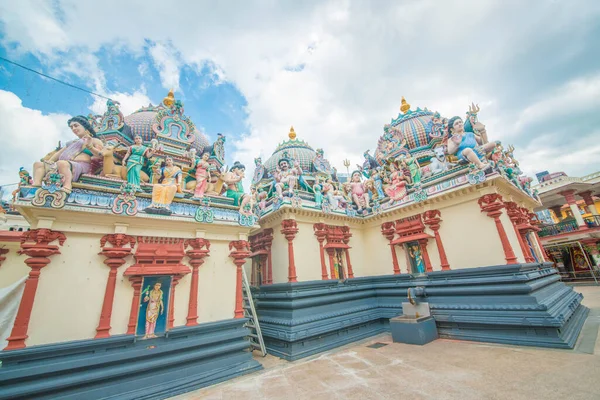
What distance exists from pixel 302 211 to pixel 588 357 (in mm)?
9637

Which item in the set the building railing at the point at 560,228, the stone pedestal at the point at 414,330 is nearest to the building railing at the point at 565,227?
the building railing at the point at 560,228

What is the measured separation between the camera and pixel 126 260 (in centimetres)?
682

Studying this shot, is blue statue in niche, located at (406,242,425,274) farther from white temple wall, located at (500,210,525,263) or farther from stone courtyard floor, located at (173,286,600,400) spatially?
stone courtyard floor, located at (173,286,600,400)

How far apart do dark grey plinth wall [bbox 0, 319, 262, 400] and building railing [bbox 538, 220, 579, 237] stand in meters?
31.5

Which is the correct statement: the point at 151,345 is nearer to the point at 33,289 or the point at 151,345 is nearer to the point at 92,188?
the point at 33,289

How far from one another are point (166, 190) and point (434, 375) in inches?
349

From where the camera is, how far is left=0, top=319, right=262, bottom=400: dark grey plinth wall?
5.12 m

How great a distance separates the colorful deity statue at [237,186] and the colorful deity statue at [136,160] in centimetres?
265

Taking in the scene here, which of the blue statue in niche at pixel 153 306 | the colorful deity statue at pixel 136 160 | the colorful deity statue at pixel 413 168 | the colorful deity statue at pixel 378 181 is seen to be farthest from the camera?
the colorful deity statue at pixel 378 181

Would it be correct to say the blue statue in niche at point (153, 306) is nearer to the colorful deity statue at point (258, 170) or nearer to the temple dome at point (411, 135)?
the colorful deity statue at point (258, 170)

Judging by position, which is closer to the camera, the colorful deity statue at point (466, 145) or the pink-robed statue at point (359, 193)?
the colorful deity statue at point (466, 145)

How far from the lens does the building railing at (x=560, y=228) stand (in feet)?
77.5

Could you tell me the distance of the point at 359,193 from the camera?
1448 centimetres

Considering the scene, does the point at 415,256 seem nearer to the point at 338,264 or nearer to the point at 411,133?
the point at 338,264
